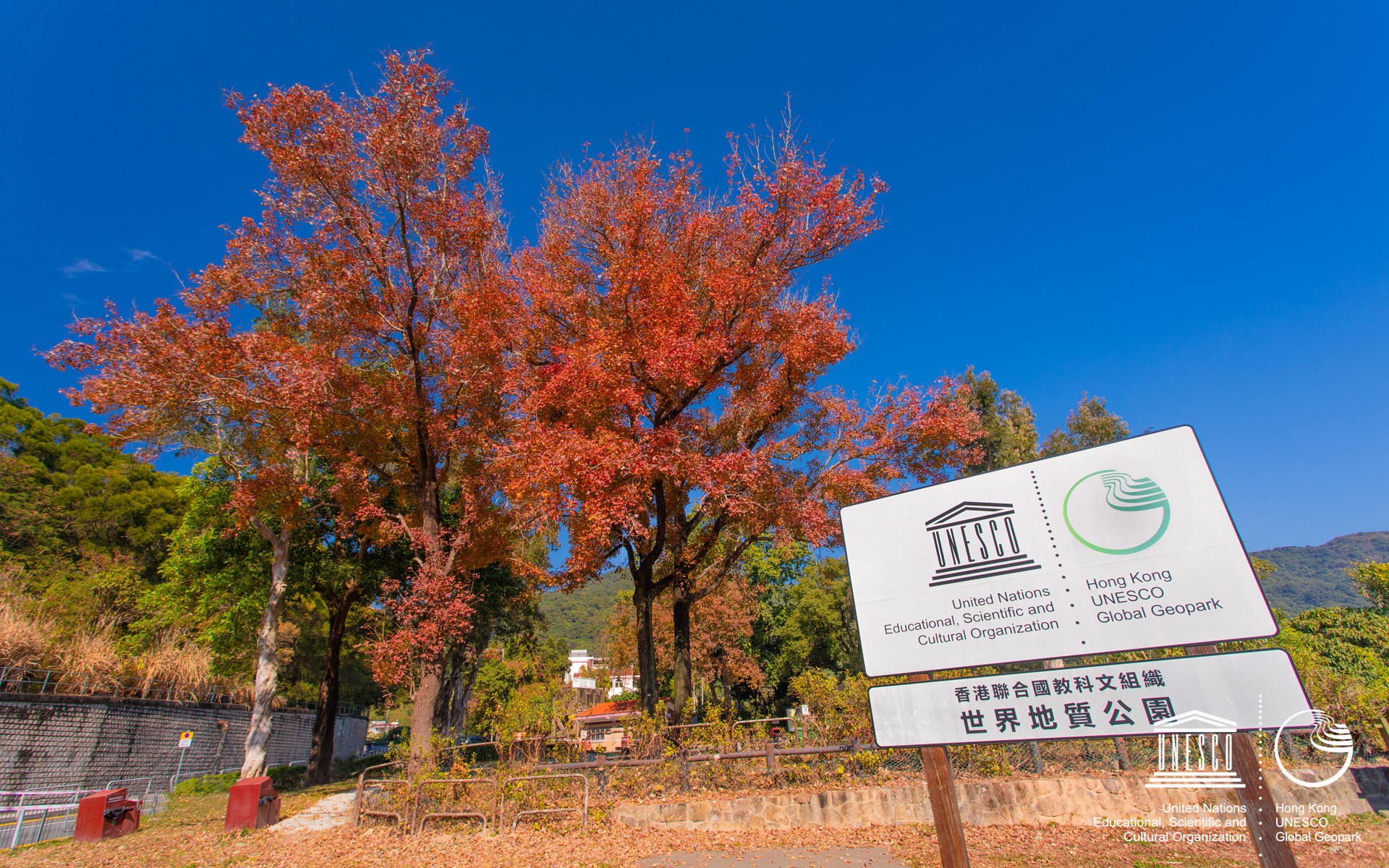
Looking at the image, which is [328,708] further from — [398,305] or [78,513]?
[78,513]

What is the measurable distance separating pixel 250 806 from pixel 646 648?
7699 mm

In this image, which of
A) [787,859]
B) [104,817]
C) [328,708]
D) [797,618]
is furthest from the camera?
[797,618]

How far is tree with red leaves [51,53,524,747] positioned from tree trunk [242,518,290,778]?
4.32 m

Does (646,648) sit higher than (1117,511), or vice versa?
(1117,511)

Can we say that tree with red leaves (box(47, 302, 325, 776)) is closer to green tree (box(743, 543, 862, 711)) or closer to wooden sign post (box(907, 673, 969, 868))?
wooden sign post (box(907, 673, 969, 868))

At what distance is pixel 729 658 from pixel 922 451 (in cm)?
2064

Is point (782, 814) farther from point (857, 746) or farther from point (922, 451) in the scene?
point (922, 451)

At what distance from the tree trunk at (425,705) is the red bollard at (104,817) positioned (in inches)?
175

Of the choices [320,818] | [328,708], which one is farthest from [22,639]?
[320,818]

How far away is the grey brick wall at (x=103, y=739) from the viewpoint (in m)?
14.4

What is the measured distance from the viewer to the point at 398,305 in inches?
512

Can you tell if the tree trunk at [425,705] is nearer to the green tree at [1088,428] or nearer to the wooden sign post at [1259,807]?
the wooden sign post at [1259,807]

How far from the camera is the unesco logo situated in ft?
14.2

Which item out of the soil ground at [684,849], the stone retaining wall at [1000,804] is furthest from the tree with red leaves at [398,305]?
the stone retaining wall at [1000,804]
